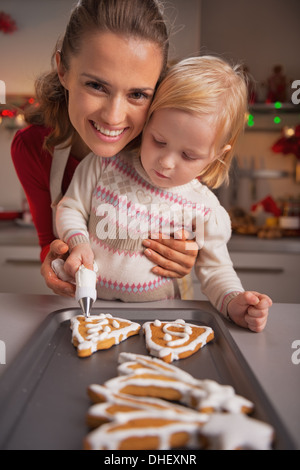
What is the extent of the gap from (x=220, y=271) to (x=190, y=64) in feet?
1.55

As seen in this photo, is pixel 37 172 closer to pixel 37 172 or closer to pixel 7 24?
pixel 37 172

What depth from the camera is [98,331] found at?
775 millimetres

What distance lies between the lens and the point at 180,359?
722mm

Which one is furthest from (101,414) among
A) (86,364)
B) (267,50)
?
(267,50)

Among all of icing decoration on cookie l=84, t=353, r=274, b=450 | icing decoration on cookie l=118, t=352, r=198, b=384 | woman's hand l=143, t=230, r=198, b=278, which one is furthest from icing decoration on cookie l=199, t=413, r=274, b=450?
woman's hand l=143, t=230, r=198, b=278

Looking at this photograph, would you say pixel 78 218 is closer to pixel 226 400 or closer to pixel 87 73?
pixel 87 73

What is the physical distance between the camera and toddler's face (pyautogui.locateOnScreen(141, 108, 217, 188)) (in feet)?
3.00

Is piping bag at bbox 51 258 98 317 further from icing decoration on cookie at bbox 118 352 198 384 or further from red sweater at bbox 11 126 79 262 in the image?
red sweater at bbox 11 126 79 262

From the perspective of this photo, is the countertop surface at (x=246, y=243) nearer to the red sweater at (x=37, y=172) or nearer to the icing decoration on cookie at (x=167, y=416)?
the red sweater at (x=37, y=172)

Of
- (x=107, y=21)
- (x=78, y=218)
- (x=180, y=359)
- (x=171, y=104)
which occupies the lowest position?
(x=180, y=359)

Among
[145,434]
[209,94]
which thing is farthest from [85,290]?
[209,94]

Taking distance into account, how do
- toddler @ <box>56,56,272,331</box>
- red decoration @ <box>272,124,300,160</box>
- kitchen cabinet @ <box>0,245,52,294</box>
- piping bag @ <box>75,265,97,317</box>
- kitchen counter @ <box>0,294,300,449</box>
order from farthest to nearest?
red decoration @ <box>272,124,300,160</box>
kitchen cabinet @ <box>0,245,52,294</box>
toddler @ <box>56,56,272,331</box>
piping bag @ <box>75,265,97,317</box>
kitchen counter @ <box>0,294,300,449</box>

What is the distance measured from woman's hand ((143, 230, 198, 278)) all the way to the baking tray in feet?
0.67

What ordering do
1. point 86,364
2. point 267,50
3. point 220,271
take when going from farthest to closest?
point 267,50 < point 220,271 < point 86,364
